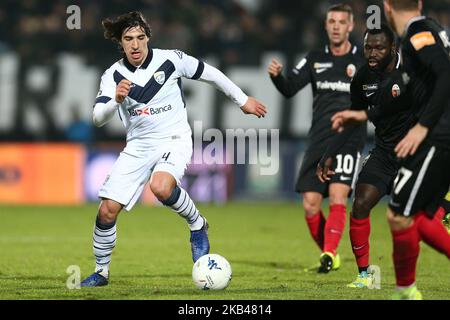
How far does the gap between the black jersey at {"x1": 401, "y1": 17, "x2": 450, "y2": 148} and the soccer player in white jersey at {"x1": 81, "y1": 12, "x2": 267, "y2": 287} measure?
200cm

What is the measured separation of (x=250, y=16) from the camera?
20.3 metres

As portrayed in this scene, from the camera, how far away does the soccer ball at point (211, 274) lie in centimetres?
766

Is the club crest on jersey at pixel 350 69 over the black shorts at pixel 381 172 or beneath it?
over

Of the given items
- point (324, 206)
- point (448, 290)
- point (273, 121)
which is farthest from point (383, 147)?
point (273, 121)

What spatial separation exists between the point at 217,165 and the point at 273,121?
5.58 feet

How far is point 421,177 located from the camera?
21.3ft

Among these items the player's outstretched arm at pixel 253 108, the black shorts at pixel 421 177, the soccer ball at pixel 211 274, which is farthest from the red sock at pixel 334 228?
the black shorts at pixel 421 177

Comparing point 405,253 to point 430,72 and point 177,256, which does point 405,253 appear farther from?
point 177,256

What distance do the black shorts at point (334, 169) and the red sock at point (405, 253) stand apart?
322 centimetres

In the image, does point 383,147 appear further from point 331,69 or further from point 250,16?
point 250,16

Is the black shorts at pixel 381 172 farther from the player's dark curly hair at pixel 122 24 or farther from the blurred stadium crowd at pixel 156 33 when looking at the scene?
the blurred stadium crowd at pixel 156 33

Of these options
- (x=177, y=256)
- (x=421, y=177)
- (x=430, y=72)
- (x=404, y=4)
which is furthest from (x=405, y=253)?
(x=177, y=256)

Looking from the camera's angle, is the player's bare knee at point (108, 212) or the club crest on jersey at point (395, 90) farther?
the player's bare knee at point (108, 212)

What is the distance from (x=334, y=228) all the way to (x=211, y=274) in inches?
91.0
